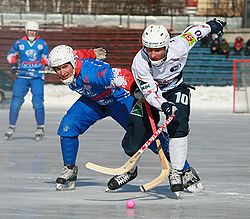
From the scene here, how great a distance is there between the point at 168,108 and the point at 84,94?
2.62 feet

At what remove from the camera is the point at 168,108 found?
5.69m

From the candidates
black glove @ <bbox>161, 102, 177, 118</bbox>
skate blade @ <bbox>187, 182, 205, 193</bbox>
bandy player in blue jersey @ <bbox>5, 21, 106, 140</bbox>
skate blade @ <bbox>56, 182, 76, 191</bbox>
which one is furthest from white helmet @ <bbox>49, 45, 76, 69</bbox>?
bandy player in blue jersey @ <bbox>5, 21, 106, 140</bbox>

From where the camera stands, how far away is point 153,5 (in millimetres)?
26297

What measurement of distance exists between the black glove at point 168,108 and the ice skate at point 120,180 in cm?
70

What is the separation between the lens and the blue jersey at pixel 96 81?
5973mm

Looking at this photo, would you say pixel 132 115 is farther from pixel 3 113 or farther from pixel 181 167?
pixel 3 113

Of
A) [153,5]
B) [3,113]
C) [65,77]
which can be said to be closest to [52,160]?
[65,77]

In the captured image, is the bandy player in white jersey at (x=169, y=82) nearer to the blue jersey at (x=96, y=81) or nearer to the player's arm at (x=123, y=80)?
the player's arm at (x=123, y=80)

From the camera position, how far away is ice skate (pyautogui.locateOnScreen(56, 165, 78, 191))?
20.4ft

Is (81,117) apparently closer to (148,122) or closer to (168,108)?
(148,122)

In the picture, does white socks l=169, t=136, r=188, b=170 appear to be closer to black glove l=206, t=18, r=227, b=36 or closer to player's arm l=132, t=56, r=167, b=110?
player's arm l=132, t=56, r=167, b=110

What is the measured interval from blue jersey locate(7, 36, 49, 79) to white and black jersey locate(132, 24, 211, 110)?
4.69m

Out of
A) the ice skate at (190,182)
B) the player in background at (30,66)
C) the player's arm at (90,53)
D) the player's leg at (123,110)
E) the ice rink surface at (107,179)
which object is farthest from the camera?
the player in background at (30,66)

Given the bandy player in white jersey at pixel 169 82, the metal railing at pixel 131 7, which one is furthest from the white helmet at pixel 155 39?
the metal railing at pixel 131 7
